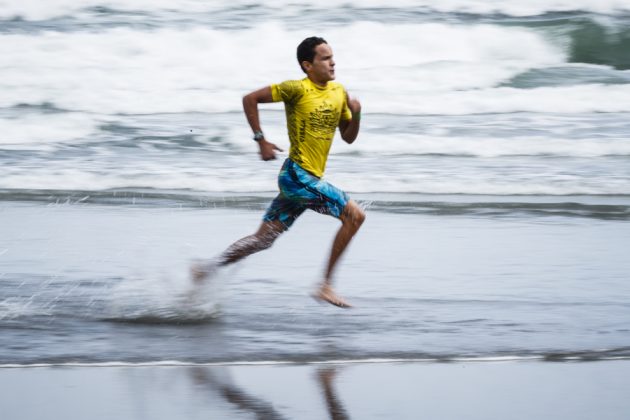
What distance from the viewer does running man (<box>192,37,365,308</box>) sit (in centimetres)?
643

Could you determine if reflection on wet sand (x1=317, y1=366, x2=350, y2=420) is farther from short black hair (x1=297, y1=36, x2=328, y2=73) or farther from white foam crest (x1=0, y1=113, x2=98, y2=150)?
white foam crest (x1=0, y1=113, x2=98, y2=150)

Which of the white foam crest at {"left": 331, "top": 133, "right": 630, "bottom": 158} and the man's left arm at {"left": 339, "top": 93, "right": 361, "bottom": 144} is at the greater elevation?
the man's left arm at {"left": 339, "top": 93, "right": 361, "bottom": 144}

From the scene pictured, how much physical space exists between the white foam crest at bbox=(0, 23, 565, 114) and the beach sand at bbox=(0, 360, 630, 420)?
12539 millimetres

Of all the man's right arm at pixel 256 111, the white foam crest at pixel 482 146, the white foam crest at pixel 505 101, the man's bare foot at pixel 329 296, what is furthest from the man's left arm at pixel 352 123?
the white foam crest at pixel 505 101

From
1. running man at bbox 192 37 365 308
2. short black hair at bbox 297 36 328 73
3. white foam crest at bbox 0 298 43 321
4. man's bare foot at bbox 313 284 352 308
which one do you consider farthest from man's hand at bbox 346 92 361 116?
white foam crest at bbox 0 298 43 321

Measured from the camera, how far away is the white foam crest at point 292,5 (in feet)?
79.6

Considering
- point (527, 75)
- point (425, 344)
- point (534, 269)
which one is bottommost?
point (527, 75)

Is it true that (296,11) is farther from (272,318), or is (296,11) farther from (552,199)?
(272,318)

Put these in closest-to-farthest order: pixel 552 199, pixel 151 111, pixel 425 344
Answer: pixel 425 344 → pixel 552 199 → pixel 151 111

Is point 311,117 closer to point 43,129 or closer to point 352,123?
point 352,123

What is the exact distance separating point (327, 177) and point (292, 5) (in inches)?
489

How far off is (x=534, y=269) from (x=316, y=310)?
1.82 m

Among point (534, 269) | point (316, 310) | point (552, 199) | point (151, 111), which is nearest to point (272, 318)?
point (316, 310)

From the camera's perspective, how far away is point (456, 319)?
639 cm
